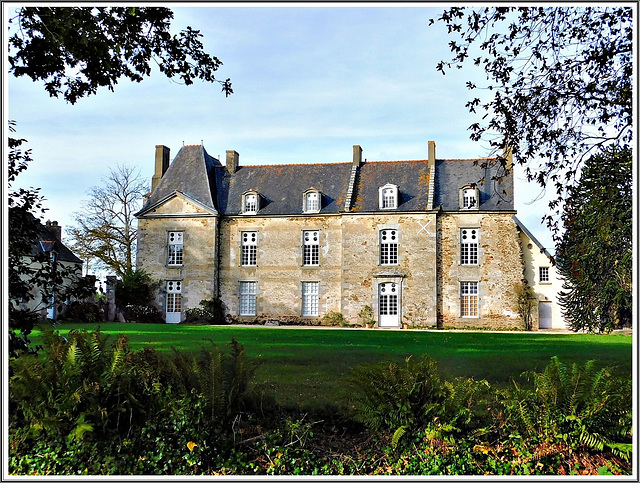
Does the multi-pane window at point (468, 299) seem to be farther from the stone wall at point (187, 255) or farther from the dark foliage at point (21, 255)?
the dark foliage at point (21, 255)

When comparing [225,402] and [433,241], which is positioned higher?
[433,241]

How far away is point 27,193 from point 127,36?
200 cm

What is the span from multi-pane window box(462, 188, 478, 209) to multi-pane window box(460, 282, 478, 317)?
11.7 ft

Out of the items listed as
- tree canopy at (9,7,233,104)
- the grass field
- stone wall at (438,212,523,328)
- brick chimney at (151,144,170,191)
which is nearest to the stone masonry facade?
stone wall at (438,212,523,328)

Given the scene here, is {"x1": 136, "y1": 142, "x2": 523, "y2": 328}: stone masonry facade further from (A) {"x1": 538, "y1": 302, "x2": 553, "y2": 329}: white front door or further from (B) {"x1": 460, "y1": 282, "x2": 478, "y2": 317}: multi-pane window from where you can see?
(A) {"x1": 538, "y1": 302, "x2": 553, "y2": 329}: white front door

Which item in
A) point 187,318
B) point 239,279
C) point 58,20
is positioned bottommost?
point 187,318

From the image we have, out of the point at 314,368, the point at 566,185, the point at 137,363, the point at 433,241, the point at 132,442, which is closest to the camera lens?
the point at 132,442

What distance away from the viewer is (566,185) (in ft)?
22.4

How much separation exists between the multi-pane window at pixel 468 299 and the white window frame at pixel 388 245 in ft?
10.9

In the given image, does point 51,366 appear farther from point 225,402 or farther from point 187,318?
point 187,318

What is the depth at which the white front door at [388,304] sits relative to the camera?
26.7 metres

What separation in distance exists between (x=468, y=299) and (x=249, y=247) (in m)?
10.7

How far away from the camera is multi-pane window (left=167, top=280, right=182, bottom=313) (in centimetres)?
2852

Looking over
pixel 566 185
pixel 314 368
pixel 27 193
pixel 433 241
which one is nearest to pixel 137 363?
pixel 27 193
